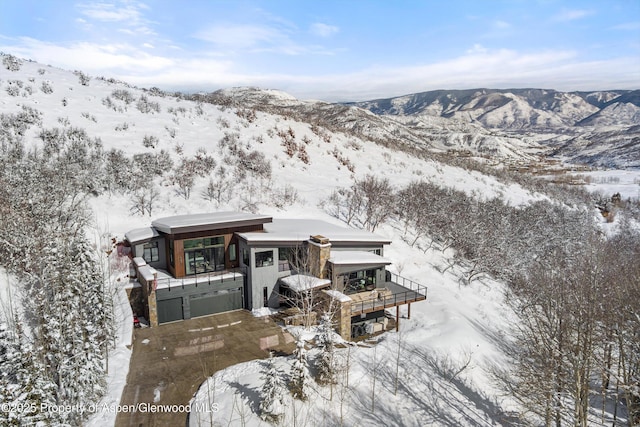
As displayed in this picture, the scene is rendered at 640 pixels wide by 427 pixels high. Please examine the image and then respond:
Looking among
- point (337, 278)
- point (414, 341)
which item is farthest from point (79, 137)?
point (414, 341)

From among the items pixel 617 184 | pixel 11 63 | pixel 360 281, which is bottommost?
pixel 617 184

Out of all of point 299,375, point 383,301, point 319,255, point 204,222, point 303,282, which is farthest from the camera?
point 204,222

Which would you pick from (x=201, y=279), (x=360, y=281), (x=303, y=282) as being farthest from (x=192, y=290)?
(x=360, y=281)

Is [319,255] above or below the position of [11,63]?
below

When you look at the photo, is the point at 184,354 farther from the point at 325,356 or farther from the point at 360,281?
the point at 360,281

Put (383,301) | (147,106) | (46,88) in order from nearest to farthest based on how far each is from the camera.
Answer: (383,301) < (46,88) < (147,106)

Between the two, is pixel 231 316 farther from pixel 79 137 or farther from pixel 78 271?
pixel 79 137

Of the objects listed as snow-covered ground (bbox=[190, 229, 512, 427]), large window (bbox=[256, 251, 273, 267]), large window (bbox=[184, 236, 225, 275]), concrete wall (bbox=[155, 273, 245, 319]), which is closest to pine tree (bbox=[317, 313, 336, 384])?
snow-covered ground (bbox=[190, 229, 512, 427])
